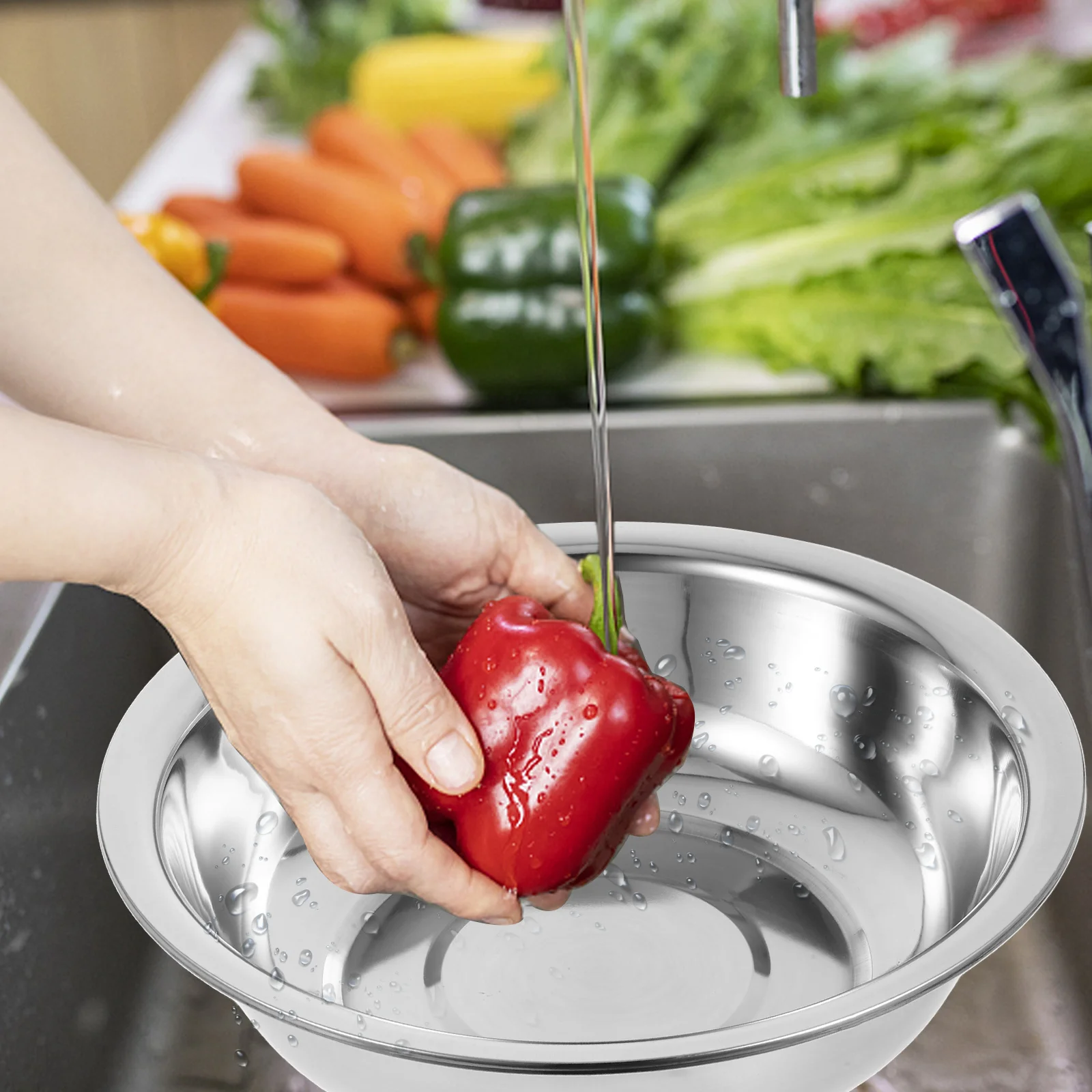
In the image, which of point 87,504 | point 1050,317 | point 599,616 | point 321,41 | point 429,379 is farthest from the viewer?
point 321,41

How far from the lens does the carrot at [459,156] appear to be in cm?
136

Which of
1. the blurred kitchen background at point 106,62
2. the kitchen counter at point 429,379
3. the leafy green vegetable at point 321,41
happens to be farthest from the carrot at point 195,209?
the blurred kitchen background at point 106,62

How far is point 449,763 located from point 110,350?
304 mm

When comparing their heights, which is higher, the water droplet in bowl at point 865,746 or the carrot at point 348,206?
the carrot at point 348,206

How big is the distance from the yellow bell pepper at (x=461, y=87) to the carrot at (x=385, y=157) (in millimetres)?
170

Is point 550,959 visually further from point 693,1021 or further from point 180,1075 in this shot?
point 180,1075

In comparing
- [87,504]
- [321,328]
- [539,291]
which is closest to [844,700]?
[87,504]

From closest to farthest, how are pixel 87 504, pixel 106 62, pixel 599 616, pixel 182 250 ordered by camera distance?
pixel 87 504, pixel 599 616, pixel 182 250, pixel 106 62

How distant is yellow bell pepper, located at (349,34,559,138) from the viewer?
1.57 m

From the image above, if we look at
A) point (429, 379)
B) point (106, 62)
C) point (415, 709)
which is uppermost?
point (415, 709)

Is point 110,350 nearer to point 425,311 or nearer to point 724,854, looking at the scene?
point 724,854

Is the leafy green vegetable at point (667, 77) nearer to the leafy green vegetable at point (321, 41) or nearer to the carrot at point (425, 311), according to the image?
the carrot at point (425, 311)

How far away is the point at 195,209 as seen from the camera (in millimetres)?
1263

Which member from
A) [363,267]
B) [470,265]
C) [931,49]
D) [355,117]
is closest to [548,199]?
[470,265]
